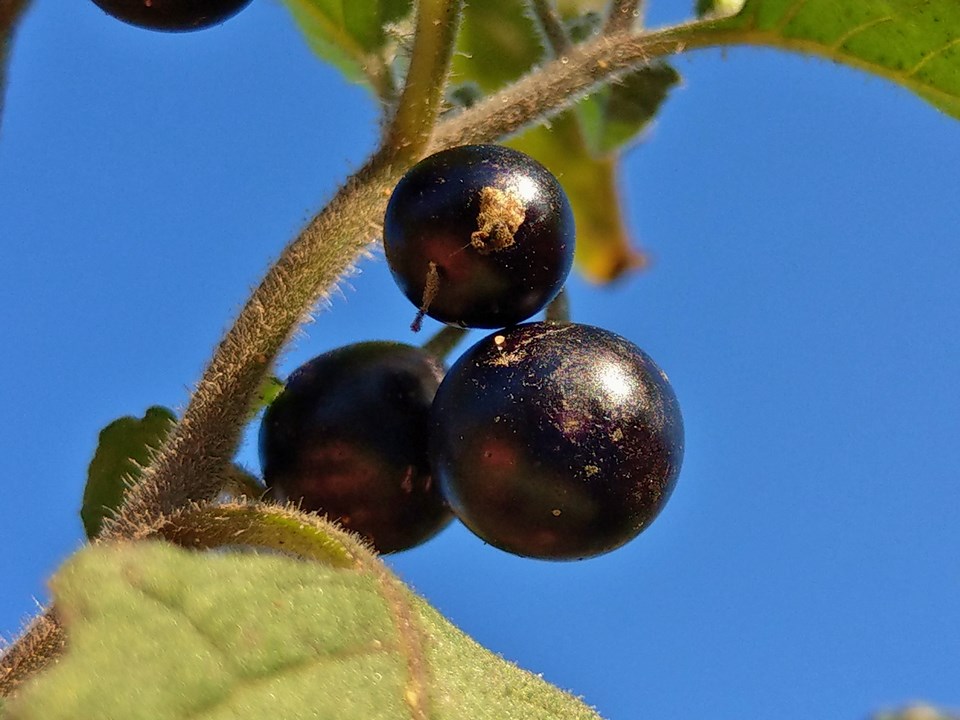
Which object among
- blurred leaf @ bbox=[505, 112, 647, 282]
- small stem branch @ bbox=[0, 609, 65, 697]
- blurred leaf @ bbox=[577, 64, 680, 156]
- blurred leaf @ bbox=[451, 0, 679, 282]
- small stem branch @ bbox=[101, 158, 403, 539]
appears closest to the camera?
small stem branch @ bbox=[0, 609, 65, 697]

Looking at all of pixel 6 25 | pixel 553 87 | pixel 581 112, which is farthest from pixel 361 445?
pixel 581 112

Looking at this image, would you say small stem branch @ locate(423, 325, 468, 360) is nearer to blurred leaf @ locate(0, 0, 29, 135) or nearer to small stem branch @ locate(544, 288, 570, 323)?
small stem branch @ locate(544, 288, 570, 323)

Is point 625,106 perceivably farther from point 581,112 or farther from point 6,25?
point 6,25

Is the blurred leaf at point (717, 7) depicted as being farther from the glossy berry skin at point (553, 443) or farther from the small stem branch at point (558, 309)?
the glossy berry skin at point (553, 443)

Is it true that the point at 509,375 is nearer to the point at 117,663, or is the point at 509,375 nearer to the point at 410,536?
the point at 410,536

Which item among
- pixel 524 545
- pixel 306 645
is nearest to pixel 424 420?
pixel 524 545

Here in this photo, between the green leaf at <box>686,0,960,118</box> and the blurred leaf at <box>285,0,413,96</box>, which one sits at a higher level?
the green leaf at <box>686,0,960,118</box>

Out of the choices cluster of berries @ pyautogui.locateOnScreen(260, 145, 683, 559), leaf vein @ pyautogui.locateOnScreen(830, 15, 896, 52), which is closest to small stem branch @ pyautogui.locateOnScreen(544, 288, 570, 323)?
cluster of berries @ pyautogui.locateOnScreen(260, 145, 683, 559)
